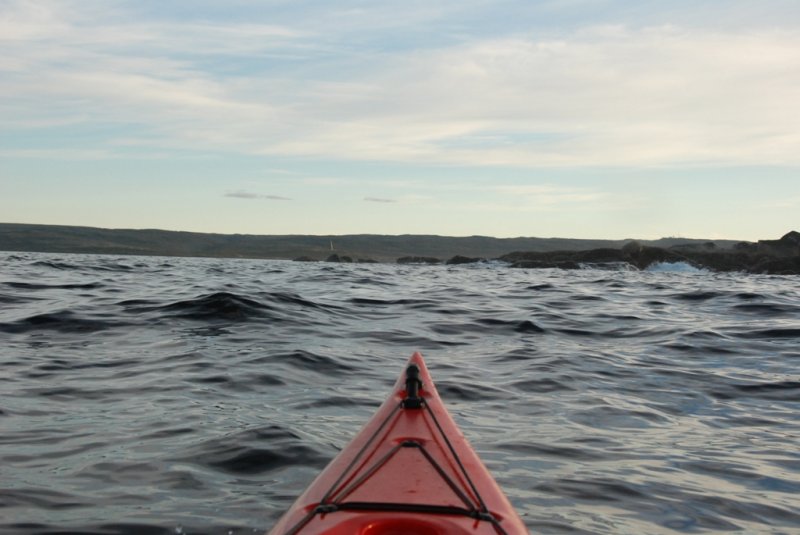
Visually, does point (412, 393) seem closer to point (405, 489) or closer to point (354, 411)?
point (405, 489)

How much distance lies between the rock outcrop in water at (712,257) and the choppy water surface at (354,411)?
27911 millimetres

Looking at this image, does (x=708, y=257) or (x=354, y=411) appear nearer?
(x=354, y=411)

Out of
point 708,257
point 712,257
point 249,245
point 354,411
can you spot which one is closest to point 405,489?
point 354,411

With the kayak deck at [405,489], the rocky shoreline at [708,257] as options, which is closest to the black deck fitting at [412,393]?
the kayak deck at [405,489]

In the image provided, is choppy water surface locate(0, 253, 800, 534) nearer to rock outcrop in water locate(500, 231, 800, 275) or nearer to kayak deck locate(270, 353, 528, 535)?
kayak deck locate(270, 353, 528, 535)

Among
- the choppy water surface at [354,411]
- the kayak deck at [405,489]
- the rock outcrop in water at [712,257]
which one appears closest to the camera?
the kayak deck at [405,489]

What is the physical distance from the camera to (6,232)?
128 meters

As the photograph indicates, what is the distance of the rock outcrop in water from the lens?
4116 centimetres

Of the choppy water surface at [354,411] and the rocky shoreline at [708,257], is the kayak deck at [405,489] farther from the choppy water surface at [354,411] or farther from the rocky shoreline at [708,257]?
the rocky shoreline at [708,257]

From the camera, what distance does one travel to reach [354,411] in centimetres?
761

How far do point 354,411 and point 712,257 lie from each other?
44939 millimetres

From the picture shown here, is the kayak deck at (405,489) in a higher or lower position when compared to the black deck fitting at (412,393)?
lower

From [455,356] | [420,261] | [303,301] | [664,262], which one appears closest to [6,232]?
[420,261]

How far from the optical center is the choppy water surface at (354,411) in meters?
5.14
